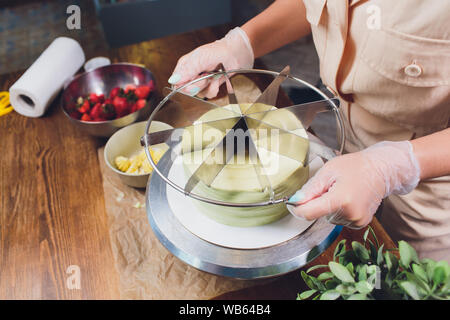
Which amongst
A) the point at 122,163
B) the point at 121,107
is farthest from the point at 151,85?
the point at 122,163

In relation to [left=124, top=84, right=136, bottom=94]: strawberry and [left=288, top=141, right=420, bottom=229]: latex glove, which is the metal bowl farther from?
[left=288, top=141, right=420, bottom=229]: latex glove

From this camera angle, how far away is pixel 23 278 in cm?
95

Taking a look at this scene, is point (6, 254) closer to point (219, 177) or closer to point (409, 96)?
point (219, 177)

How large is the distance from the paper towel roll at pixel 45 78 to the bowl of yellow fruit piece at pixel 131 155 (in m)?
0.43

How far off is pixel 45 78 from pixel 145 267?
2.90 feet

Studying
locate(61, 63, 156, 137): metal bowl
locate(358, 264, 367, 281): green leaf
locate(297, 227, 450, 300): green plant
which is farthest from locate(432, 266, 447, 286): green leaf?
locate(61, 63, 156, 137): metal bowl

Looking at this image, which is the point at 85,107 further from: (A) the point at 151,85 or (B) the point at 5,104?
(B) the point at 5,104

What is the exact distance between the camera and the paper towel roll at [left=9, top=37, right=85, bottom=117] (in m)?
1.30

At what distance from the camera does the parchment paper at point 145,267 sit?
34.5 inches

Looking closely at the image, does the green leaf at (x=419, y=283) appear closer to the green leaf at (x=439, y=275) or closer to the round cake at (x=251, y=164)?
the green leaf at (x=439, y=275)

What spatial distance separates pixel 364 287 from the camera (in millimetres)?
562

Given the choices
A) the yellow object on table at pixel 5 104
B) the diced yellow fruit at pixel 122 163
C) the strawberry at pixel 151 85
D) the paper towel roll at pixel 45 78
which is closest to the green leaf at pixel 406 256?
the diced yellow fruit at pixel 122 163
